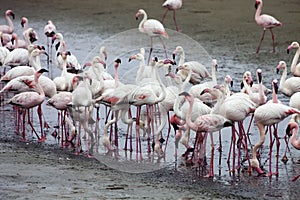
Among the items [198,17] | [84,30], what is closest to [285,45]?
[198,17]

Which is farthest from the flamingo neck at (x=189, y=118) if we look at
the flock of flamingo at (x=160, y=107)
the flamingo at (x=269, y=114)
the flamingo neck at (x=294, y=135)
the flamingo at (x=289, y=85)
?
the flamingo at (x=289, y=85)

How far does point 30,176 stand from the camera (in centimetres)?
683

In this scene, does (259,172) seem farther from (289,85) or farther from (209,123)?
(289,85)

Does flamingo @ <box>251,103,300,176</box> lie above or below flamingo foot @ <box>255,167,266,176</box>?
above

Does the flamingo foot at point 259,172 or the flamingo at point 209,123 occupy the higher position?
the flamingo at point 209,123

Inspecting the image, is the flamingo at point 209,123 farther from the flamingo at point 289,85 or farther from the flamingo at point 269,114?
the flamingo at point 289,85

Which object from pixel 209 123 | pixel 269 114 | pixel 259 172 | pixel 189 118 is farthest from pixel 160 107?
pixel 259 172

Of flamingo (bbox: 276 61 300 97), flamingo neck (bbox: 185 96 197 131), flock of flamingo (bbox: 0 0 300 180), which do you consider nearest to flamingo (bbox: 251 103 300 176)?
flock of flamingo (bbox: 0 0 300 180)

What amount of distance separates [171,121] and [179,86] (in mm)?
398

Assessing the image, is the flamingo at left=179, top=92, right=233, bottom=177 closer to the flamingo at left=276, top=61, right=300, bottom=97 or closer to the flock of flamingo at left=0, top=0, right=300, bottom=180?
the flock of flamingo at left=0, top=0, right=300, bottom=180

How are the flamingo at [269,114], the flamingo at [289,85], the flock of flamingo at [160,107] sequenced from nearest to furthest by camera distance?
the flamingo at [269,114], the flock of flamingo at [160,107], the flamingo at [289,85]

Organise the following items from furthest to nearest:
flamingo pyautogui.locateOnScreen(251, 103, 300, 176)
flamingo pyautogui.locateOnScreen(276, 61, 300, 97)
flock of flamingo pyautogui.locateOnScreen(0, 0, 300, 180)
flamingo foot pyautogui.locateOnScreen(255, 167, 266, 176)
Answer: flamingo pyautogui.locateOnScreen(276, 61, 300, 97)
flock of flamingo pyautogui.locateOnScreen(0, 0, 300, 180)
flamingo pyautogui.locateOnScreen(251, 103, 300, 176)
flamingo foot pyautogui.locateOnScreen(255, 167, 266, 176)

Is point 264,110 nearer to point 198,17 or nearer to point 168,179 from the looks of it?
point 168,179

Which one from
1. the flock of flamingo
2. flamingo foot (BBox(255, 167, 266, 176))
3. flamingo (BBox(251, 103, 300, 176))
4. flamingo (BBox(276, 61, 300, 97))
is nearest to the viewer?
flamingo foot (BBox(255, 167, 266, 176))
